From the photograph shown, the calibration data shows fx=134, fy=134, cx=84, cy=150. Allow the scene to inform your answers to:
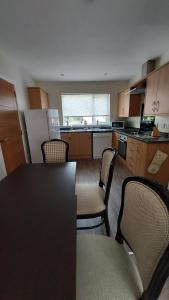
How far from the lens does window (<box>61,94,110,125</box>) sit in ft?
15.2

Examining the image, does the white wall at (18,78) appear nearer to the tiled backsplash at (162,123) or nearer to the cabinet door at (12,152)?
the cabinet door at (12,152)

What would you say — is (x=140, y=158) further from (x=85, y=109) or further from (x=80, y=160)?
(x=85, y=109)

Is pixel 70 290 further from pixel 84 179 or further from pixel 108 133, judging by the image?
pixel 108 133

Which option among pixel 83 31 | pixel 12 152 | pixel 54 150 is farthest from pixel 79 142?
pixel 83 31

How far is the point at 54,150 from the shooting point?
2.07 metres

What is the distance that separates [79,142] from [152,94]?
7.70ft

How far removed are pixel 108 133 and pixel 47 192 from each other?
11.1ft

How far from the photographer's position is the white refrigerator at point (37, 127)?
3132 millimetres

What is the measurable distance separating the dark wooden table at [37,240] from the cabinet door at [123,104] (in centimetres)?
335

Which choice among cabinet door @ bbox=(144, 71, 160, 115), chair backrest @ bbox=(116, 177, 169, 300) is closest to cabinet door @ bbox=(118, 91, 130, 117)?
cabinet door @ bbox=(144, 71, 160, 115)

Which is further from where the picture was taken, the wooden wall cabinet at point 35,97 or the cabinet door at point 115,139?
the cabinet door at point 115,139

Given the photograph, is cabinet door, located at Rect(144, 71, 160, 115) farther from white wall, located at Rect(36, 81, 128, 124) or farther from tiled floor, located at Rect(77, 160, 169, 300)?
white wall, located at Rect(36, 81, 128, 124)

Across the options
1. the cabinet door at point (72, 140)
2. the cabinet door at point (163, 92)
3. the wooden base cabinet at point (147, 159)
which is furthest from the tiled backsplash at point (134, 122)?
the cabinet door at point (72, 140)

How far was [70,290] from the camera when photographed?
0.49 metres
